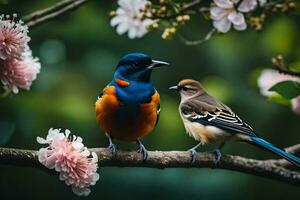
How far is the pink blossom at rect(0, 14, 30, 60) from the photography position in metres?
2.56

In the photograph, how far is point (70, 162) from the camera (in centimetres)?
245

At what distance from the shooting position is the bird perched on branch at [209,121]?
3229mm

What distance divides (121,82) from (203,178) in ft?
6.90

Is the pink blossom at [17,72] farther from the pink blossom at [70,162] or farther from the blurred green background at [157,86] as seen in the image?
the blurred green background at [157,86]

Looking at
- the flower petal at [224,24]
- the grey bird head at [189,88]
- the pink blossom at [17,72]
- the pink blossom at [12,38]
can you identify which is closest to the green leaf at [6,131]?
the grey bird head at [189,88]


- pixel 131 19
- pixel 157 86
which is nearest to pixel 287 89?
pixel 131 19

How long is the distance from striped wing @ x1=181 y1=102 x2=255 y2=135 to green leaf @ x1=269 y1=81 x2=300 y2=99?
0.44m

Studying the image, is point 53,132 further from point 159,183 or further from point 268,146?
point 159,183

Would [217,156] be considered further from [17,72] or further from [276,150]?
[17,72]

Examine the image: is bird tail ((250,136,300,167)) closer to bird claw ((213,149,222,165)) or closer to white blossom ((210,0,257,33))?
bird claw ((213,149,222,165))

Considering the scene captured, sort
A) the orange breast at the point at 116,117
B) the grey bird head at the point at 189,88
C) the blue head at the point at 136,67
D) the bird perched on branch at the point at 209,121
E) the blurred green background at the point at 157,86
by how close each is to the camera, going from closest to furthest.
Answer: the blue head at the point at 136,67 → the orange breast at the point at 116,117 → the bird perched on branch at the point at 209,121 → the grey bird head at the point at 189,88 → the blurred green background at the point at 157,86

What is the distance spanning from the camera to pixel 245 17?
10.5 ft

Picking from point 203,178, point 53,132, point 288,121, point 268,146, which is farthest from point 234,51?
point 53,132

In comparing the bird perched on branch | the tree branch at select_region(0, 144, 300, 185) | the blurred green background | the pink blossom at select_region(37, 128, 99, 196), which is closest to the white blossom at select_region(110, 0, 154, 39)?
the bird perched on branch
